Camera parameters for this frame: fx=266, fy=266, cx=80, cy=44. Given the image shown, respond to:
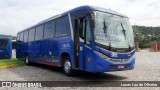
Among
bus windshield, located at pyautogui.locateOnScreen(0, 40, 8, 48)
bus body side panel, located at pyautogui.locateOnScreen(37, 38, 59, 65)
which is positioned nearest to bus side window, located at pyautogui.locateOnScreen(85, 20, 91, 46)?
bus body side panel, located at pyautogui.locateOnScreen(37, 38, 59, 65)

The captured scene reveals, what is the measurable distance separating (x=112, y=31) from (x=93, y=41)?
3.41 feet

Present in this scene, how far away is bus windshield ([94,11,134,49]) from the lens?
A: 1080 centimetres

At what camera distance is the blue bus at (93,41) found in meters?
10.6

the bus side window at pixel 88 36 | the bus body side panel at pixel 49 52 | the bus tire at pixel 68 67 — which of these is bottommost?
the bus tire at pixel 68 67

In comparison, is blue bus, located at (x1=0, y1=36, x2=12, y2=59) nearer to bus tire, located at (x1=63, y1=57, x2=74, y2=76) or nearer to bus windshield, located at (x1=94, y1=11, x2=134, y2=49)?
bus tire, located at (x1=63, y1=57, x2=74, y2=76)

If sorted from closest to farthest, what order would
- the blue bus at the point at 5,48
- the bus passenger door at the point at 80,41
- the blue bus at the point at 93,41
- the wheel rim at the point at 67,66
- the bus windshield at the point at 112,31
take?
1. the blue bus at the point at 93,41
2. the bus windshield at the point at 112,31
3. the bus passenger door at the point at 80,41
4. the wheel rim at the point at 67,66
5. the blue bus at the point at 5,48

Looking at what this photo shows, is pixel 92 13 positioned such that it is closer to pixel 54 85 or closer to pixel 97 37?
pixel 97 37

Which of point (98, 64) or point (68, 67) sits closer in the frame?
point (98, 64)

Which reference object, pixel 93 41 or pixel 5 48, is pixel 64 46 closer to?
pixel 93 41

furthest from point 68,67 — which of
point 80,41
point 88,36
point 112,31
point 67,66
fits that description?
point 112,31

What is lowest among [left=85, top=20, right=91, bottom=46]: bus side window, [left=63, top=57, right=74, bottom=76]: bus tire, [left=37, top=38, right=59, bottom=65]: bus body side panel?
[left=63, top=57, right=74, bottom=76]: bus tire

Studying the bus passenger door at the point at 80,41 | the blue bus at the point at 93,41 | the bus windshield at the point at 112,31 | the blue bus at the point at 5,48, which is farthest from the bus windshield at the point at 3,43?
the bus windshield at the point at 112,31

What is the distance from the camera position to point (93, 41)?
35.0 feet

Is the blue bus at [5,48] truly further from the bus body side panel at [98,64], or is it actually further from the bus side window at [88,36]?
the bus body side panel at [98,64]
